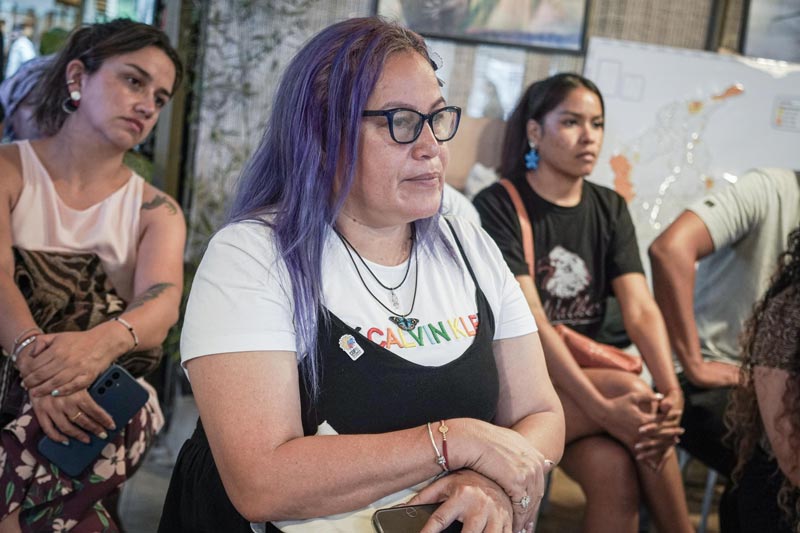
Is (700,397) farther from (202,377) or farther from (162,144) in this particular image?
(162,144)

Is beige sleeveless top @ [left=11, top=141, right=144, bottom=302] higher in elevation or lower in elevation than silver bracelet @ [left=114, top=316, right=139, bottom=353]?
higher

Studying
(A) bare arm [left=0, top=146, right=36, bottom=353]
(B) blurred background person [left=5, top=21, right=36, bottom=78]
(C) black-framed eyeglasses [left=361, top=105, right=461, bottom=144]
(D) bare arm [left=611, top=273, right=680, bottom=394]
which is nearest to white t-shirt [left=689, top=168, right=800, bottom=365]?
(D) bare arm [left=611, top=273, right=680, bottom=394]

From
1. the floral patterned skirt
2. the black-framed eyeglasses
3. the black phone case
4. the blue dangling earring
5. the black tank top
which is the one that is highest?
the black-framed eyeglasses

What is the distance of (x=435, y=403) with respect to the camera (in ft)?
4.82

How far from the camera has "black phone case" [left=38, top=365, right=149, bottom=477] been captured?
1.92m

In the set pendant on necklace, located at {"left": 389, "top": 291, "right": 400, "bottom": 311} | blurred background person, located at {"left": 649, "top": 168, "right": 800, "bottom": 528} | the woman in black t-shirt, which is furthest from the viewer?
blurred background person, located at {"left": 649, "top": 168, "right": 800, "bottom": 528}

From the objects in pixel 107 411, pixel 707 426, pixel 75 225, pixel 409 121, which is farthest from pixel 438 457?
pixel 707 426

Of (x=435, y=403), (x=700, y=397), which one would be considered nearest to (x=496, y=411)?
(x=435, y=403)

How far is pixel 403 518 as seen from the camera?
134 cm

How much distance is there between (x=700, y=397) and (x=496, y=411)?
1409mm

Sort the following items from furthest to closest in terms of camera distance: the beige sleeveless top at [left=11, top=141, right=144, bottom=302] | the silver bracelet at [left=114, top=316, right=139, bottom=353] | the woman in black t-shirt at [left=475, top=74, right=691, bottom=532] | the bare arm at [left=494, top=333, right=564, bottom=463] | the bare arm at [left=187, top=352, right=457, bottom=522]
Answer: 1. the woman in black t-shirt at [left=475, top=74, right=691, bottom=532]
2. the beige sleeveless top at [left=11, top=141, right=144, bottom=302]
3. the silver bracelet at [left=114, top=316, right=139, bottom=353]
4. the bare arm at [left=494, top=333, right=564, bottom=463]
5. the bare arm at [left=187, top=352, right=457, bottom=522]

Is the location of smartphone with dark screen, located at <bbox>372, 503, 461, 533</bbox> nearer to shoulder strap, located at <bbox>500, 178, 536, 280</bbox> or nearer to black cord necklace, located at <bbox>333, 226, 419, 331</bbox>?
black cord necklace, located at <bbox>333, 226, 419, 331</bbox>

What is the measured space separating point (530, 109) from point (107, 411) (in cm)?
185

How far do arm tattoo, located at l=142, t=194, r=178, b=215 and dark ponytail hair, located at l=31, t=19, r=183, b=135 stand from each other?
32 centimetres
